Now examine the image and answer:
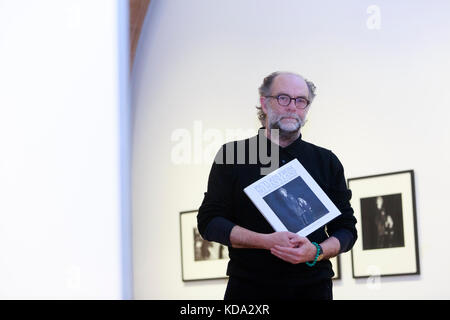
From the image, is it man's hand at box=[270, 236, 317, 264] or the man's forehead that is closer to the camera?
man's hand at box=[270, 236, 317, 264]

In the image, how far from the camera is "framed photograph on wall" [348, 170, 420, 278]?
566 cm

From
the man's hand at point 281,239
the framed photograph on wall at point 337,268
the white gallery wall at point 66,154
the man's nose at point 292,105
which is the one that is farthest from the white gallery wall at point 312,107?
the white gallery wall at point 66,154

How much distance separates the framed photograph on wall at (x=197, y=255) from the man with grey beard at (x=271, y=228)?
4027mm

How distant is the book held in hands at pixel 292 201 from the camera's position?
2.81 m

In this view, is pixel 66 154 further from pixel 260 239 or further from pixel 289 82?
pixel 289 82

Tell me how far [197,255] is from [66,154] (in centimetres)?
522

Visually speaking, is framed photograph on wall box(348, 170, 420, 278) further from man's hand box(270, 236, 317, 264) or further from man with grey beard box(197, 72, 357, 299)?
man's hand box(270, 236, 317, 264)

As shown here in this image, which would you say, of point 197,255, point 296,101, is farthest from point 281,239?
point 197,255

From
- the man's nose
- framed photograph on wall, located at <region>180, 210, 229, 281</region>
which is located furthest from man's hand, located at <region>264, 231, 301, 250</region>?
framed photograph on wall, located at <region>180, 210, 229, 281</region>

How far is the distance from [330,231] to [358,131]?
129 inches

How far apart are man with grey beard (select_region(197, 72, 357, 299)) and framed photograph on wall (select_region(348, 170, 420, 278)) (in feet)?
9.17

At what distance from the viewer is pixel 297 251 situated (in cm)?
269

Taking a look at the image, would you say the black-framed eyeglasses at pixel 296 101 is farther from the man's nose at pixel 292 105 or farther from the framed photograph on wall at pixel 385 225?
the framed photograph on wall at pixel 385 225
